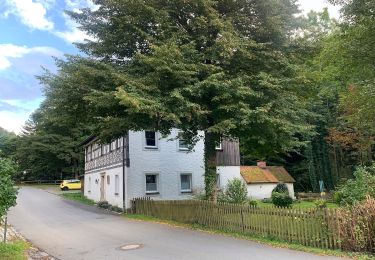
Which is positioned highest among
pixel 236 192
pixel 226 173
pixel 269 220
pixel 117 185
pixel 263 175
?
pixel 226 173

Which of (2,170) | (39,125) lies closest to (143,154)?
(2,170)

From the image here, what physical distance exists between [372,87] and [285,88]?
5.94 meters

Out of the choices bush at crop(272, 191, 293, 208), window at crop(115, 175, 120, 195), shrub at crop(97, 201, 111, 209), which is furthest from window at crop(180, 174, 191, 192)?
bush at crop(272, 191, 293, 208)

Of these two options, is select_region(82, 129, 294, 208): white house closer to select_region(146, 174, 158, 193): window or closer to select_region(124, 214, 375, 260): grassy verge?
select_region(146, 174, 158, 193): window

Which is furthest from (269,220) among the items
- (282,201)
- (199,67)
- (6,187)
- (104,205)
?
(104,205)

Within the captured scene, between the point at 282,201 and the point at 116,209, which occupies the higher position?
the point at 282,201

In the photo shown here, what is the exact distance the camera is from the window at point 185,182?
96.7 feet

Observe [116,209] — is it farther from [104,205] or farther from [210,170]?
[210,170]

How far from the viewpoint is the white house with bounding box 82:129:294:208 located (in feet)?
89.0

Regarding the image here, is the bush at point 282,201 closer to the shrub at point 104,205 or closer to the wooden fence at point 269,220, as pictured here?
the wooden fence at point 269,220

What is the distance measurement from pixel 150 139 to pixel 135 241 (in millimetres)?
15046

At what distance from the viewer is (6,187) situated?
34.8 ft

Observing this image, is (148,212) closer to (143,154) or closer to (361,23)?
(143,154)

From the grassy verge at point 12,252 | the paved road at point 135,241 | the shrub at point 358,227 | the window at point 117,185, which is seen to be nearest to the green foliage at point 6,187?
the grassy verge at point 12,252
